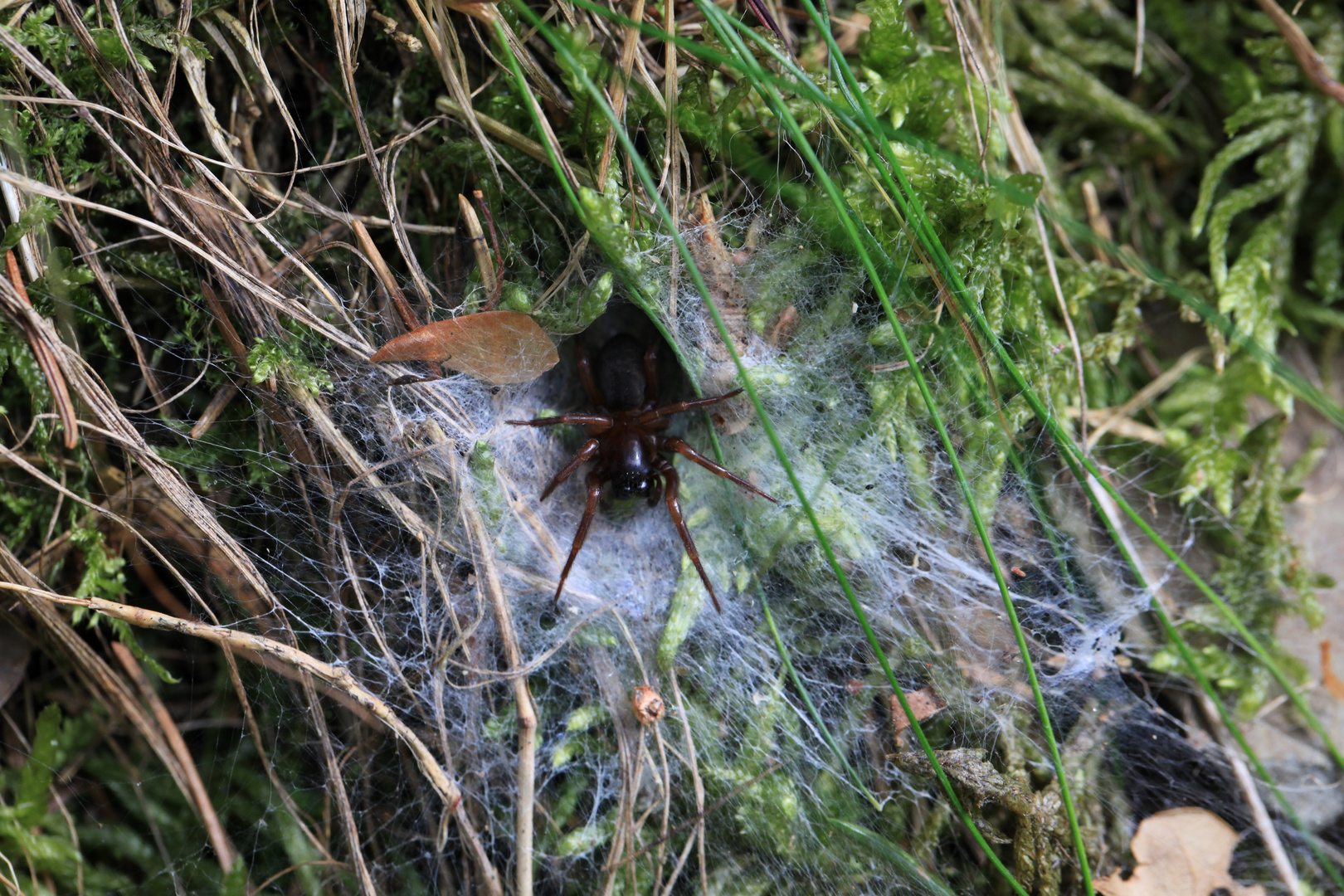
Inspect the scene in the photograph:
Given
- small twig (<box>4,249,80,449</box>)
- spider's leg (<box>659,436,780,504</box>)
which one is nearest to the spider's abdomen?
spider's leg (<box>659,436,780,504</box>)

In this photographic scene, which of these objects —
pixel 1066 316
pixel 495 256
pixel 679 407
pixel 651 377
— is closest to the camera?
pixel 495 256

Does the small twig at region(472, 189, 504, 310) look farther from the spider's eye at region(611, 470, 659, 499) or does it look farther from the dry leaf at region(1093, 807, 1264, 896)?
the dry leaf at region(1093, 807, 1264, 896)

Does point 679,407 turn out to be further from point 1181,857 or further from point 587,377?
point 1181,857

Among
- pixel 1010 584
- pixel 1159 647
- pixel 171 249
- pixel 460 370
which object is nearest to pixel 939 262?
pixel 1010 584

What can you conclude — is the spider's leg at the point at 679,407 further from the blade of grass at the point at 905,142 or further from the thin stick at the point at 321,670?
the thin stick at the point at 321,670

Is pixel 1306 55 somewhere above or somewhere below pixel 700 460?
above

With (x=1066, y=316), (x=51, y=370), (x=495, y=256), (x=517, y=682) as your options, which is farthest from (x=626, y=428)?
(x=51, y=370)

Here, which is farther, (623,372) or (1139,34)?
(623,372)

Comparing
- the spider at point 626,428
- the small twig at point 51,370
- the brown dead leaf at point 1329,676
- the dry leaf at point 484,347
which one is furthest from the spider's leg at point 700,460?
the brown dead leaf at point 1329,676
